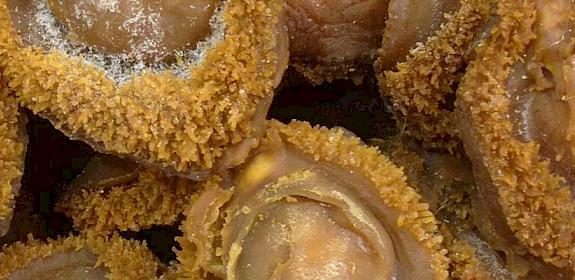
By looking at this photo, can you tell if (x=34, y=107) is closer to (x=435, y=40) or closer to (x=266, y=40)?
(x=266, y=40)

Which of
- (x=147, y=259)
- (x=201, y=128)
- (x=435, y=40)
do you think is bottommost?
(x=147, y=259)

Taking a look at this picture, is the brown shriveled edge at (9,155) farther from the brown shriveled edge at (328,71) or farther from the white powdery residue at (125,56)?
the brown shriveled edge at (328,71)

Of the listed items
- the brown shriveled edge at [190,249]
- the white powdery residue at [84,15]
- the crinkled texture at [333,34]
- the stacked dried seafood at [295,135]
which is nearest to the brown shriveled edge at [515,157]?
the stacked dried seafood at [295,135]

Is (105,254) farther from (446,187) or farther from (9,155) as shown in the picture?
(446,187)

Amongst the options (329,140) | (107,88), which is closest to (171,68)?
(107,88)

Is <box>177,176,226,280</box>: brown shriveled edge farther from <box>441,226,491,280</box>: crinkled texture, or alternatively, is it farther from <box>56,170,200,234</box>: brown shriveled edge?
<box>441,226,491,280</box>: crinkled texture

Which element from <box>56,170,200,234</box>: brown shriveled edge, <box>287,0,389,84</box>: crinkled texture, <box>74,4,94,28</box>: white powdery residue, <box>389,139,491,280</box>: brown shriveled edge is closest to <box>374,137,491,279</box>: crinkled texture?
<box>389,139,491,280</box>: brown shriveled edge

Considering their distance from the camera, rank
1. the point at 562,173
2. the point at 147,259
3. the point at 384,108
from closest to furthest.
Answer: the point at 562,173 < the point at 147,259 < the point at 384,108
